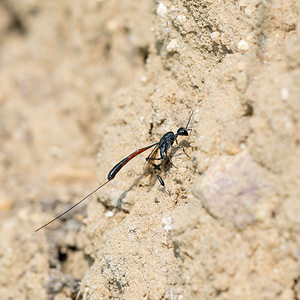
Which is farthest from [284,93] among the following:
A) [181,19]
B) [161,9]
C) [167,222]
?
[161,9]

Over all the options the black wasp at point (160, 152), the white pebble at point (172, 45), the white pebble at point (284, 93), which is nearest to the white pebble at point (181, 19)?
the white pebble at point (172, 45)

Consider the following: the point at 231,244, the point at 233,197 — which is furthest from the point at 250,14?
the point at 231,244

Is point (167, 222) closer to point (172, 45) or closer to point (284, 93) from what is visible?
point (284, 93)

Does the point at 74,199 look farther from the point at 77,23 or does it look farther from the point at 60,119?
the point at 77,23

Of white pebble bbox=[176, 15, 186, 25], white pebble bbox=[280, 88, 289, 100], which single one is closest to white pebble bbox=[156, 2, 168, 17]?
white pebble bbox=[176, 15, 186, 25]

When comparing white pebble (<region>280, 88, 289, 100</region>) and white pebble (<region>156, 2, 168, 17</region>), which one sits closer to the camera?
white pebble (<region>280, 88, 289, 100</region>)

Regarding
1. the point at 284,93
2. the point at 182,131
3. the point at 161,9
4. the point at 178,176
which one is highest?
the point at 161,9

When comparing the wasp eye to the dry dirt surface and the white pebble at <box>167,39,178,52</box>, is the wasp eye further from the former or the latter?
the white pebble at <box>167,39,178,52</box>

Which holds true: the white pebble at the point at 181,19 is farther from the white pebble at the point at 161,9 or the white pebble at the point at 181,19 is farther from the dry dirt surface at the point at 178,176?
the white pebble at the point at 161,9
